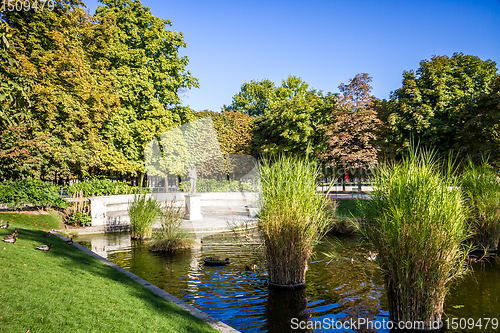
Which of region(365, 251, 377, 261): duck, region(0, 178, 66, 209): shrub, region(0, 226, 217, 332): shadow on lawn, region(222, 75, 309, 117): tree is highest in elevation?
region(222, 75, 309, 117): tree

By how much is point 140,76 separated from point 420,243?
23.9 metres

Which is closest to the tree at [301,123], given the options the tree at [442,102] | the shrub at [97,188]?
the tree at [442,102]

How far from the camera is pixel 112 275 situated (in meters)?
6.57

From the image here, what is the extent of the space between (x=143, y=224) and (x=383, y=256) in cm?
940

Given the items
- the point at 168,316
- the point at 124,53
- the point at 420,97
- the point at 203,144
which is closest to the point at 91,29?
the point at 124,53

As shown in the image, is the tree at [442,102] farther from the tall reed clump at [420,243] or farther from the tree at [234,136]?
the tall reed clump at [420,243]

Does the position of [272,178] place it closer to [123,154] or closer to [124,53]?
[123,154]

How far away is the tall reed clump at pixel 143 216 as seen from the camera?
472 inches

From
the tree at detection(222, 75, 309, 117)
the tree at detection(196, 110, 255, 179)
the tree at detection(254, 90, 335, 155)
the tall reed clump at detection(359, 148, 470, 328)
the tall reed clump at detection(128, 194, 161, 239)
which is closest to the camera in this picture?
the tall reed clump at detection(359, 148, 470, 328)

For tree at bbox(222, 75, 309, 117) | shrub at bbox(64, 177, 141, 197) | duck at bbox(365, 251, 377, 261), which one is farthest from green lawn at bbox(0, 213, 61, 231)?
tree at bbox(222, 75, 309, 117)

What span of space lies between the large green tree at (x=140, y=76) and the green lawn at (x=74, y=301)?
56.8 feet

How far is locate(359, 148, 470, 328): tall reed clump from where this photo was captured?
4617mm

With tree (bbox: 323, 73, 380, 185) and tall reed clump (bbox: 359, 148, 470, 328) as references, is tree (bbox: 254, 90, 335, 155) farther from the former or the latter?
tall reed clump (bbox: 359, 148, 470, 328)

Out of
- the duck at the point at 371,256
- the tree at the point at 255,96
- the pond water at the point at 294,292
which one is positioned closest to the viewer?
the duck at the point at 371,256
